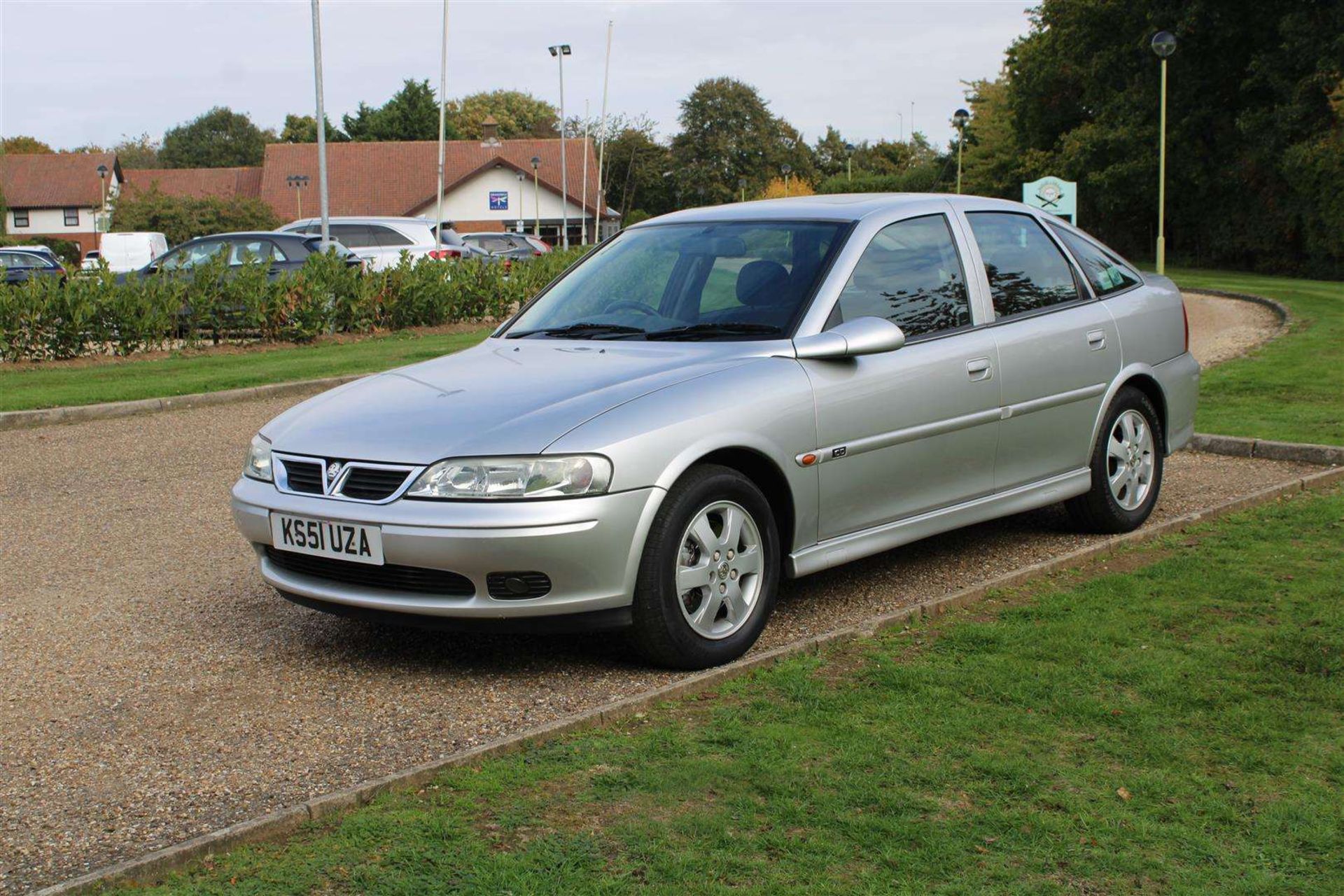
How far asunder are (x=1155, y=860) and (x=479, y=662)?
2.64 meters

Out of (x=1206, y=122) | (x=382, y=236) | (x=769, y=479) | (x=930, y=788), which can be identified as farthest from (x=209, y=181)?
(x=930, y=788)

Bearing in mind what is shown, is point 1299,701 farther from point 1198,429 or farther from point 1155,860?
point 1198,429

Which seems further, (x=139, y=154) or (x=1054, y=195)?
(x=139, y=154)

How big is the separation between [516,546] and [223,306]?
14582 millimetres

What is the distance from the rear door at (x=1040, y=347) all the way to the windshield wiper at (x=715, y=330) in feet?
4.04

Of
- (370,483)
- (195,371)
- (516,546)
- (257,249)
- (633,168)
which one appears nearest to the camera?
(516,546)

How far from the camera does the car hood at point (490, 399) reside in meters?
4.85

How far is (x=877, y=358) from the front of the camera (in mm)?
5734

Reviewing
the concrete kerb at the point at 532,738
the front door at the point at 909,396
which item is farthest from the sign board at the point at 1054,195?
the front door at the point at 909,396

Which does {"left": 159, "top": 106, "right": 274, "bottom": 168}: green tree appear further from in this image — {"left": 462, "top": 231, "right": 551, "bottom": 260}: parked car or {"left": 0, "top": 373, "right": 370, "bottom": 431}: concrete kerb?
{"left": 0, "top": 373, "right": 370, "bottom": 431}: concrete kerb

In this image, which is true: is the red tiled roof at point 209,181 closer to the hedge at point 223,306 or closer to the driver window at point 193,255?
the driver window at point 193,255

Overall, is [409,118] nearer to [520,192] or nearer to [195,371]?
[520,192]

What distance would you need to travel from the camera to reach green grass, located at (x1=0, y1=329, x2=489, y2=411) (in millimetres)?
13297

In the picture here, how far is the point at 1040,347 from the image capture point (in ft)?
21.3
